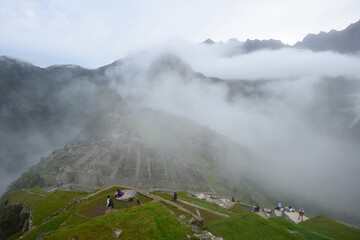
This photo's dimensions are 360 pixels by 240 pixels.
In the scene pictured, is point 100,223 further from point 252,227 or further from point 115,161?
point 115,161

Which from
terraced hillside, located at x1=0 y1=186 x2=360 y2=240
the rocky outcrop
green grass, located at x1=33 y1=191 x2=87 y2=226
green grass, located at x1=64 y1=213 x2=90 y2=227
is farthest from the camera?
the rocky outcrop

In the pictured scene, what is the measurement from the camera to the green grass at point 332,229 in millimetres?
29714

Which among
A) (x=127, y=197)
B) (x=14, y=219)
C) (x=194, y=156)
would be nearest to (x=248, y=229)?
(x=127, y=197)

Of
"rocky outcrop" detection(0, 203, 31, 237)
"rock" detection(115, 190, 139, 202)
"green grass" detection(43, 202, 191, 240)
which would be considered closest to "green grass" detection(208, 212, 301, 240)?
"green grass" detection(43, 202, 191, 240)

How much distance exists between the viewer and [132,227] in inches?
585

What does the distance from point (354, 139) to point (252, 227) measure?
8562 inches

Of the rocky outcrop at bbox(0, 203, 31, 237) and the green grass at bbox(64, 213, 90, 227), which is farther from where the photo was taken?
the rocky outcrop at bbox(0, 203, 31, 237)

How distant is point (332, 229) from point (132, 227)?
36.4 metres

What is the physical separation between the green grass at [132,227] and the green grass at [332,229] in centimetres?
2774

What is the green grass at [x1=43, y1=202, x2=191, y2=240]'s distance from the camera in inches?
552

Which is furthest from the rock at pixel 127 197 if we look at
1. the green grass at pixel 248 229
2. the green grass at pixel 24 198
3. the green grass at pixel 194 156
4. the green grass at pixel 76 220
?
the green grass at pixel 194 156

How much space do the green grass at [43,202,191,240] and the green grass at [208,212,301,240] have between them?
328 inches

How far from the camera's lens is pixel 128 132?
175 m

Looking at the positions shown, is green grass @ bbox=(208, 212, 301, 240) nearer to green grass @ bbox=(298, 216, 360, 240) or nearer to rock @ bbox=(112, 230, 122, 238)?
rock @ bbox=(112, 230, 122, 238)
